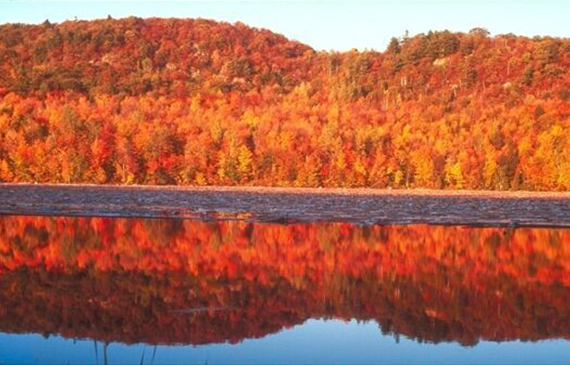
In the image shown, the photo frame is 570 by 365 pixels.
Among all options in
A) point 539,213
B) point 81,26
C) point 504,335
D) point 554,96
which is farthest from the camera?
point 81,26

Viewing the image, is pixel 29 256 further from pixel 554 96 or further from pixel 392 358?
pixel 554 96

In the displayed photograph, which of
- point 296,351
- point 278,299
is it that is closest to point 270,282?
point 278,299

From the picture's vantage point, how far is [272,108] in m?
106

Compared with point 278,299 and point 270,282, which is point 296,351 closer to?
point 278,299

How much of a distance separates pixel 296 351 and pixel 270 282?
5.92m

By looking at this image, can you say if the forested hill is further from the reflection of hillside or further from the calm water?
the calm water

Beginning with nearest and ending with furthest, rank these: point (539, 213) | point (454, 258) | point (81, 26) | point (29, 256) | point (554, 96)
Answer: point (29, 256), point (454, 258), point (539, 213), point (554, 96), point (81, 26)

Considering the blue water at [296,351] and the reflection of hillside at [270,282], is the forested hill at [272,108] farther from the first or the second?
the blue water at [296,351]

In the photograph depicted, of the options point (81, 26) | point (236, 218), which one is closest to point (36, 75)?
point (81, 26)

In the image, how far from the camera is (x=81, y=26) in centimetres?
14138

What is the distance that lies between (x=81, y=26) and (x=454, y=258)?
12744 centimetres

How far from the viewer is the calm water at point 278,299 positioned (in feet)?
40.9

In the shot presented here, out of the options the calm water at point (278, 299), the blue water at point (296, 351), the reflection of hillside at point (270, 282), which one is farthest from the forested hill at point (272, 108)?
the blue water at point (296, 351)

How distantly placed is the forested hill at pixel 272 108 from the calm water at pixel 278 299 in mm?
55662
